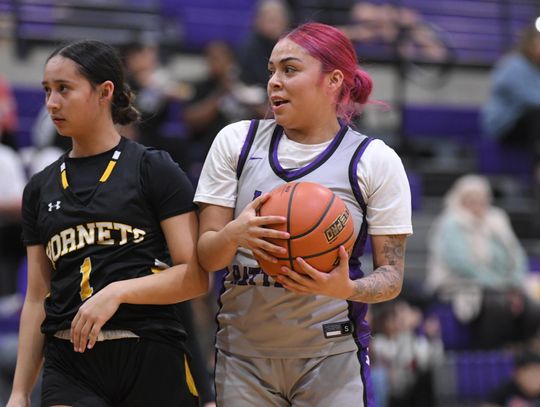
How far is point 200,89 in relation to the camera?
881cm

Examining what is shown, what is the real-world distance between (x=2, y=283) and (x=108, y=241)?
3.77 meters

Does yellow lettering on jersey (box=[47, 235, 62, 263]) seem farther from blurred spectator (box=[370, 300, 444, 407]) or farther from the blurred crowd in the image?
blurred spectator (box=[370, 300, 444, 407])

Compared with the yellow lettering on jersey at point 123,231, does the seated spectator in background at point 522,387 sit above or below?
below

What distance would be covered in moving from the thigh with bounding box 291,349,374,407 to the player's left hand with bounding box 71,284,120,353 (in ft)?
2.16

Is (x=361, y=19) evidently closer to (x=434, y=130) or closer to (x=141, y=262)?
(x=434, y=130)

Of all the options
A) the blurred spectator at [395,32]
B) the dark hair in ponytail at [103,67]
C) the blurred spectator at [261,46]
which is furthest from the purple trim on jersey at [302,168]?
the blurred spectator at [395,32]

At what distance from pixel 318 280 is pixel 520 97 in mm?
7270

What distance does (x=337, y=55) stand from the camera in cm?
332

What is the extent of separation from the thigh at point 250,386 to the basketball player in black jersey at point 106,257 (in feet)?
0.39

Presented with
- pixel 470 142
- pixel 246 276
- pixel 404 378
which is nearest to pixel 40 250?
pixel 246 276

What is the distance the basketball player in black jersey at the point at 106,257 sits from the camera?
3.17m

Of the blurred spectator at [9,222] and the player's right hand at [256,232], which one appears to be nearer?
the player's right hand at [256,232]

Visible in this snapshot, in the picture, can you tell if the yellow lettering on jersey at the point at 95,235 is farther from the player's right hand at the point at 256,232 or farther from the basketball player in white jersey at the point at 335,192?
the player's right hand at the point at 256,232

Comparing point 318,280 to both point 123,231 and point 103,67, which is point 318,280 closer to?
point 123,231
